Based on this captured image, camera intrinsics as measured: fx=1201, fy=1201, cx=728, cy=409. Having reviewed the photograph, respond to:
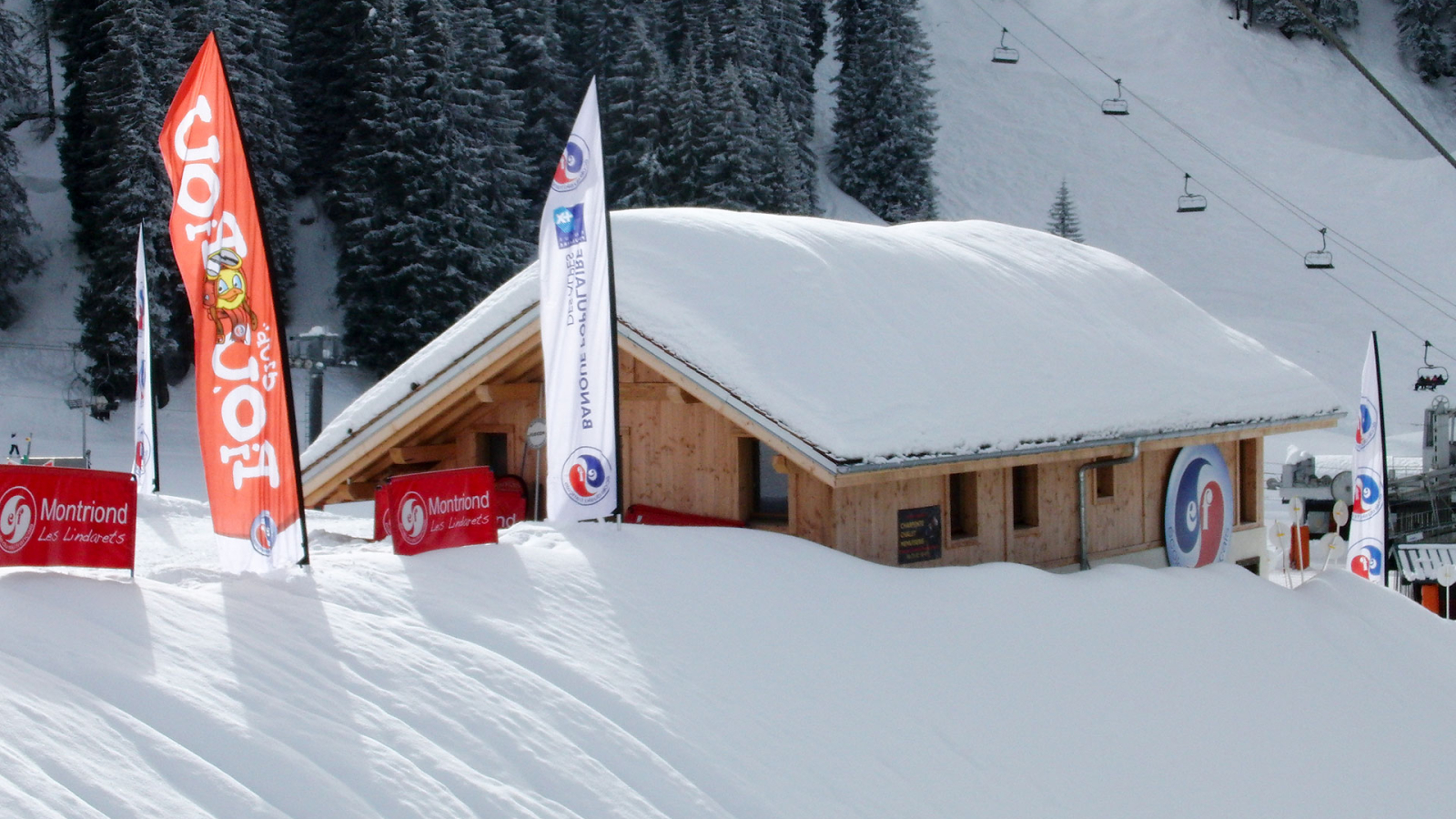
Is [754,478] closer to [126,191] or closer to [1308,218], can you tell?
[126,191]

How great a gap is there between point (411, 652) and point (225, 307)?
269 centimetres

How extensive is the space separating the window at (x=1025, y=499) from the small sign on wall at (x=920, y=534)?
1666 millimetres

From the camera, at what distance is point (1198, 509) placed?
1680 centimetres

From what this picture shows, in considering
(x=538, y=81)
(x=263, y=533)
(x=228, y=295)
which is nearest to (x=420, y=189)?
(x=538, y=81)

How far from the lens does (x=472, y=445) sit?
14.9m

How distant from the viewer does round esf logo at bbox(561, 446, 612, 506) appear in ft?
34.2

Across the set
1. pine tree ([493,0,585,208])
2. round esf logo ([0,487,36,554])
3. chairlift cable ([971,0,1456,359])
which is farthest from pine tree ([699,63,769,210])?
round esf logo ([0,487,36,554])

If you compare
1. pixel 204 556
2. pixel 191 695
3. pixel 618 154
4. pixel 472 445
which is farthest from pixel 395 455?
pixel 618 154

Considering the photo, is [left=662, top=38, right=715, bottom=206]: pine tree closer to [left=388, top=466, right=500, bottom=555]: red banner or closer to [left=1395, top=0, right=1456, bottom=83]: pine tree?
[left=388, top=466, right=500, bottom=555]: red banner

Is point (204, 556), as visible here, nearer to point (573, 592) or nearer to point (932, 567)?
point (573, 592)

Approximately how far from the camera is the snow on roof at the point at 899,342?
11.8m

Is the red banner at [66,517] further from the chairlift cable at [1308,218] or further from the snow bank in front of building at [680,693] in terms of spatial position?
the chairlift cable at [1308,218]

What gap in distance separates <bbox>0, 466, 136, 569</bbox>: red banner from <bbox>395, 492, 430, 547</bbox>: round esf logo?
1.94 metres

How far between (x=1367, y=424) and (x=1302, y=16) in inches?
2673
